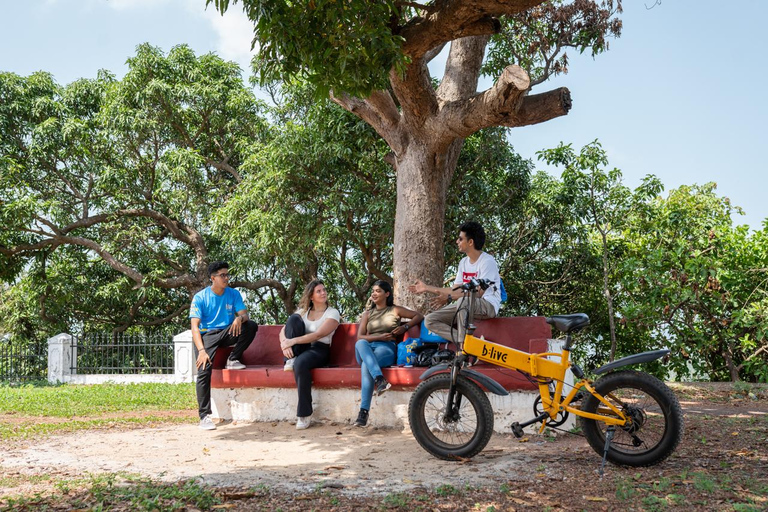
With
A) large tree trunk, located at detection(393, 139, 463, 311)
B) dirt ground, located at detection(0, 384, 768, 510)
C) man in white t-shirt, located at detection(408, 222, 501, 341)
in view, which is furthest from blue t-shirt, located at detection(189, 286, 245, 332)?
large tree trunk, located at detection(393, 139, 463, 311)

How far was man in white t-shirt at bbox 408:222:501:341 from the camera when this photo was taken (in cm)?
639

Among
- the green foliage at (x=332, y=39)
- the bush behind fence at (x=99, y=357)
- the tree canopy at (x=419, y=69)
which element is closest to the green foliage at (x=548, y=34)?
the tree canopy at (x=419, y=69)

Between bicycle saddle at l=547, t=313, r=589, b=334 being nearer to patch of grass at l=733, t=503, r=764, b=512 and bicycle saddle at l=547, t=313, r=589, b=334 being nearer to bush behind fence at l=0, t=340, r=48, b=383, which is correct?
patch of grass at l=733, t=503, r=764, b=512

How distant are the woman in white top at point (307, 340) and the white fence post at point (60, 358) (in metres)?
12.6

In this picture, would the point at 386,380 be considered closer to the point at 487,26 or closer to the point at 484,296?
the point at 484,296

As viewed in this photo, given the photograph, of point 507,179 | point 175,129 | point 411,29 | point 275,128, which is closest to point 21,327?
point 175,129

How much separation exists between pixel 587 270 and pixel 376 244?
437 cm

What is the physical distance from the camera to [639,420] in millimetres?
4965

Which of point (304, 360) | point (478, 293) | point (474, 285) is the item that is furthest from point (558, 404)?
point (304, 360)

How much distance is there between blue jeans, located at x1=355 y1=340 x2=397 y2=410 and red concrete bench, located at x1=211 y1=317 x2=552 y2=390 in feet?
0.45

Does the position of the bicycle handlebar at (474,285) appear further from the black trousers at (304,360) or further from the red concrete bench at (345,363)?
the black trousers at (304,360)

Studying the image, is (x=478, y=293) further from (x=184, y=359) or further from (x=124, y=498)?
(x=184, y=359)

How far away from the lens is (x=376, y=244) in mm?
14422

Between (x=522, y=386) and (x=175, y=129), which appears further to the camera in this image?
(x=175, y=129)
